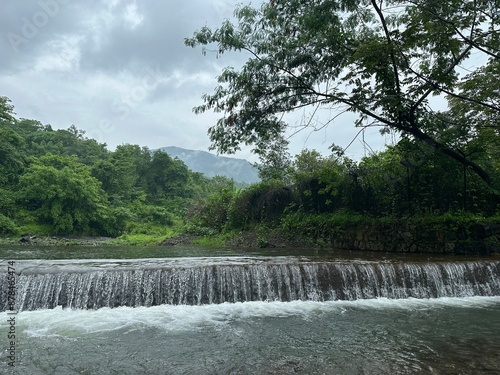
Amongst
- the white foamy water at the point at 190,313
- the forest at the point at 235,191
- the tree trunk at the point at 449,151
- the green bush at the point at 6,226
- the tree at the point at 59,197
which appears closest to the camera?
the white foamy water at the point at 190,313

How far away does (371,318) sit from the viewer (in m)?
6.73

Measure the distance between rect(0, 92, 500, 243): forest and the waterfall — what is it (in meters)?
3.79

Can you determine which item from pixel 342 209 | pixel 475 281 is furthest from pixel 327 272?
pixel 342 209

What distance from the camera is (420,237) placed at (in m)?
12.6

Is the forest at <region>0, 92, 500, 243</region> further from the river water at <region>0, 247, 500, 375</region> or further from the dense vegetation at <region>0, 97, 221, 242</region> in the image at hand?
the river water at <region>0, 247, 500, 375</region>

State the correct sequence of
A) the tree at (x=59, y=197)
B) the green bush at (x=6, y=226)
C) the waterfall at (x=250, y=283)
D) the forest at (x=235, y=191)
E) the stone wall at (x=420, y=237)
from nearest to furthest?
the waterfall at (x=250, y=283) < the stone wall at (x=420, y=237) < the forest at (x=235, y=191) < the green bush at (x=6, y=226) < the tree at (x=59, y=197)

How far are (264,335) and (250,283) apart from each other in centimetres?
263

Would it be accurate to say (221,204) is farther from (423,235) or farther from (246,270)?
(246,270)

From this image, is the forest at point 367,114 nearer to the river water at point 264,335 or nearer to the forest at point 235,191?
the forest at point 235,191

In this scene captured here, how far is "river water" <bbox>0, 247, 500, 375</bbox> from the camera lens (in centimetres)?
449

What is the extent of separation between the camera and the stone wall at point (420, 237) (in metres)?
11.4

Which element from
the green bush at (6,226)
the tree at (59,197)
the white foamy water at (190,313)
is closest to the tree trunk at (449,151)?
the white foamy water at (190,313)

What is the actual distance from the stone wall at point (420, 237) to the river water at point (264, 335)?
10.2 ft

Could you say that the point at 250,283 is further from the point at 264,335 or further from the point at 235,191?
the point at 235,191
